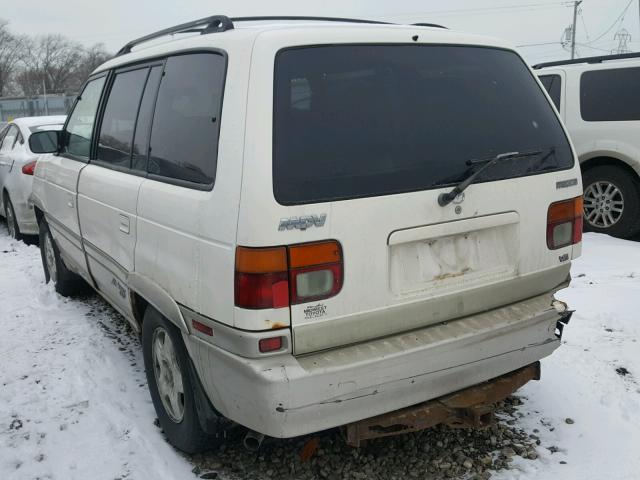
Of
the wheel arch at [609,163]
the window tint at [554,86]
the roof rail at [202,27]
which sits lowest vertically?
the wheel arch at [609,163]

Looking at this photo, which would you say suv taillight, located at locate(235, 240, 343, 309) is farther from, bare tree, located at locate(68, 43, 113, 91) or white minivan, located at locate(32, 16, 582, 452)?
bare tree, located at locate(68, 43, 113, 91)

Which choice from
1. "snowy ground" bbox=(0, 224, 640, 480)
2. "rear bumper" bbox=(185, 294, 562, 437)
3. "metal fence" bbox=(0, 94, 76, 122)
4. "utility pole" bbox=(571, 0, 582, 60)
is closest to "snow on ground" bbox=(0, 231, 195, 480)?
"snowy ground" bbox=(0, 224, 640, 480)

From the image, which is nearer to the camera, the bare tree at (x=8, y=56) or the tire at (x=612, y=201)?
the tire at (x=612, y=201)

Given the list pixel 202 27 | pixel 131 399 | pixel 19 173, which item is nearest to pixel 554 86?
pixel 202 27

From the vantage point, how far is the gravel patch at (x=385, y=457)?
2.78 m

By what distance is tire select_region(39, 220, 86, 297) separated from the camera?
16.9ft

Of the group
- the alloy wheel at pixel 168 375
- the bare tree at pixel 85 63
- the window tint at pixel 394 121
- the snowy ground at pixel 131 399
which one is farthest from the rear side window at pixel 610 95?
the bare tree at pixel 85 63

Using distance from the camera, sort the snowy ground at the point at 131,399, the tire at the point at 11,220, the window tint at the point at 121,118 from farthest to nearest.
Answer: the tire at the point at 11,220 → the window tint at the point at 121,118 → the snowy ground at the point at 131,399

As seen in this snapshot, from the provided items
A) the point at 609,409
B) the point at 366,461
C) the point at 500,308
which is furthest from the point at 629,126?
the point at 366,461

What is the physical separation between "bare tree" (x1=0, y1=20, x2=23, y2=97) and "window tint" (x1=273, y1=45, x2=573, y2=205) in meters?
86.0

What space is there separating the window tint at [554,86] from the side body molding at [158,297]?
6.11m

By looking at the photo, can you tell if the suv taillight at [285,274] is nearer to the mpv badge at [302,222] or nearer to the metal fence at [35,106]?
the mpv badge at [302,222]

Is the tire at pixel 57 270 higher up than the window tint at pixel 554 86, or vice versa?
the window tint at pixel 554 86

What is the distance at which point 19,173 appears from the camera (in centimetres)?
745
